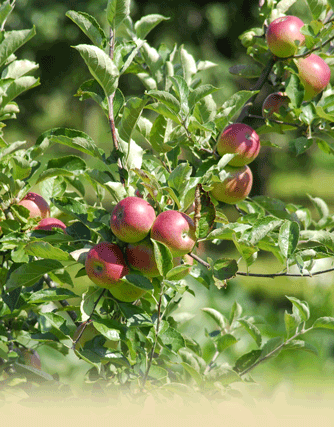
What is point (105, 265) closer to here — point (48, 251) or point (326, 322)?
point (48, 251)

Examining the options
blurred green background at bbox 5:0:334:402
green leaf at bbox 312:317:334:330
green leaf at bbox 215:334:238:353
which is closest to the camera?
green leaf at bbox 312:317:334:330

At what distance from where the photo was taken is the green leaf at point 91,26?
0.83 metres

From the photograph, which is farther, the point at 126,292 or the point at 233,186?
the point at 233,186

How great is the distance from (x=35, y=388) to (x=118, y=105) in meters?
0.55

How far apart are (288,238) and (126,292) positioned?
0.96 ft

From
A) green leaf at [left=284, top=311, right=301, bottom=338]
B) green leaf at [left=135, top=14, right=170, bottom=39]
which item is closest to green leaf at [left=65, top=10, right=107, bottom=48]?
green leaf at [left=135, top=14, right=170, bottom=39]

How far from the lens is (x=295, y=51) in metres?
0.99

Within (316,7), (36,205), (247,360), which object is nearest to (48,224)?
(36,205)

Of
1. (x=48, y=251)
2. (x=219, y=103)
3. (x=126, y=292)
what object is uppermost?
(x=48, y=251)

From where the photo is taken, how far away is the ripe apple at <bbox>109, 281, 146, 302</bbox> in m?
0.82

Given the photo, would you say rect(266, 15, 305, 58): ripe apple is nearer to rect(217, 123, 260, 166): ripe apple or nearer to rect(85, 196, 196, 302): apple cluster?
rect(217, 123, 260, 166): ripe apple

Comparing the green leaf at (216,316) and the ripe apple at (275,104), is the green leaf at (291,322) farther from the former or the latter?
the ripe apple at (275,104)

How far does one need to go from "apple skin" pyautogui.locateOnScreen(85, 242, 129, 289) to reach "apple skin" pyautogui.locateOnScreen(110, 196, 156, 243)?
0.03 metres

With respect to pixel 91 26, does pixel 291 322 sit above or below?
below
